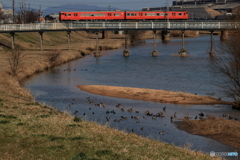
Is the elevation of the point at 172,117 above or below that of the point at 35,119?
below

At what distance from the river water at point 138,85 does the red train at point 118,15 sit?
20690 mm

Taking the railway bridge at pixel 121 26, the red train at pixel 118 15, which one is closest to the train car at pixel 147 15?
the red train at pixel 118 15

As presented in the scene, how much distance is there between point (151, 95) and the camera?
40781 millimetres

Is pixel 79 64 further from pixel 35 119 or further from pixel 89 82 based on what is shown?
pixel 35 119

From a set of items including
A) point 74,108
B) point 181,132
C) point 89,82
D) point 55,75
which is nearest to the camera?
point 181,132

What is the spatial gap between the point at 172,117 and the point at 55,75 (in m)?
27.3

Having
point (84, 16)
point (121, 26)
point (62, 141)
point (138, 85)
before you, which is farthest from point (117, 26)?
point (62, 141)

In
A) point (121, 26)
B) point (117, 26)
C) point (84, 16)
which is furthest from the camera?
point (84, 16)

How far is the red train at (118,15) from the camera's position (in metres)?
97.8

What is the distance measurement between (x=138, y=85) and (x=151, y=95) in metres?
7.90

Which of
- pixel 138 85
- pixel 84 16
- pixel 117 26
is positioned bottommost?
pixel 138 85

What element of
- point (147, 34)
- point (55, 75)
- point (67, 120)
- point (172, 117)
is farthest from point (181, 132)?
point (147, 34)

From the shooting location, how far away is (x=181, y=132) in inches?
1088

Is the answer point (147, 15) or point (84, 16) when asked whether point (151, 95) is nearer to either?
point (84, 16)
